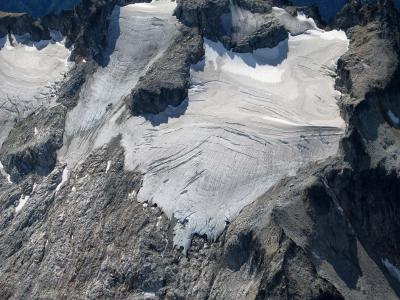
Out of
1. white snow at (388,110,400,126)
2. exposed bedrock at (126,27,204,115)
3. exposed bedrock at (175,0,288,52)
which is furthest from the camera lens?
exposed bedrock at (175,0,288,52)

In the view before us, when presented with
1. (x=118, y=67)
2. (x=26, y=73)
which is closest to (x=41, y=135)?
(x=118, y=67)

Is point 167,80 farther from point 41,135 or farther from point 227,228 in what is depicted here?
point 227,228

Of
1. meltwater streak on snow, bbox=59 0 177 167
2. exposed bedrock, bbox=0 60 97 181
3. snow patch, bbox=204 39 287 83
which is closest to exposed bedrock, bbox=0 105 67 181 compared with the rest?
exposed bedrock, bbox=0 60 97 181

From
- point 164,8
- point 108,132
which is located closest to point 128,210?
point 108,132

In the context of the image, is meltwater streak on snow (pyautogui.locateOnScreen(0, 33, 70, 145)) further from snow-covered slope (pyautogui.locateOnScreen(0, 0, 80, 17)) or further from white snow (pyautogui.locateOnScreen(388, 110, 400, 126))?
snow-covered slope (pyautogui.locateOnScreen(0, 0, 80, 17))

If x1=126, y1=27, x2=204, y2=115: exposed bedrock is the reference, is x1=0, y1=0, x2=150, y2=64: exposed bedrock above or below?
below

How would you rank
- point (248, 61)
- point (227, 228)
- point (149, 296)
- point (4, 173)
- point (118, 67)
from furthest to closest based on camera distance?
point (118, 67)
point (248, 61)
point (4, 173)
point (227, 228)
point (149, 296)

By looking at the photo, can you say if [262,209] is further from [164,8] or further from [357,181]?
[164,8]
